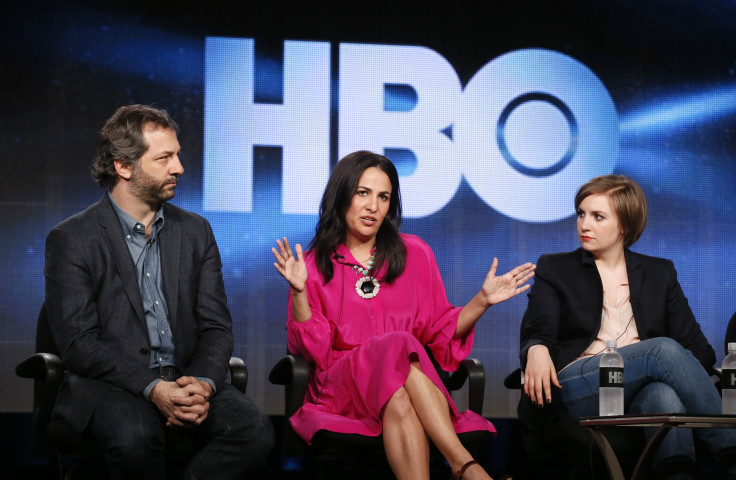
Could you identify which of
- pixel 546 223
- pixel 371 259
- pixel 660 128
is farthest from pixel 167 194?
pixel 660 128

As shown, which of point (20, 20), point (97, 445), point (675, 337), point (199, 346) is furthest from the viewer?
A: point (20, 20)

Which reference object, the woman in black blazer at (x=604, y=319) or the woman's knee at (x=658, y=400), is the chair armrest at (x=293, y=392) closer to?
the woman in black blazer at (x=604, y=319)

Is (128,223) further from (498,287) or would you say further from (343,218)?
(498,287)

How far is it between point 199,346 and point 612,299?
1.63 meters

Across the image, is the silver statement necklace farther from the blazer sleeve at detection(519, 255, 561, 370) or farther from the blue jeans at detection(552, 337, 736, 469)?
the blue jeans at detection(552, 337, 736, 469)

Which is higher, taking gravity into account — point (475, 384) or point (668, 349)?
point (668, 349)

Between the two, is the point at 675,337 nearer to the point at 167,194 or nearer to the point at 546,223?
the point at 546,223

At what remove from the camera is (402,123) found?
491cm

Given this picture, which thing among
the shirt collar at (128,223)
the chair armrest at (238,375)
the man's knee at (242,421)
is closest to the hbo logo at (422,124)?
the shirt collar at (128,223)

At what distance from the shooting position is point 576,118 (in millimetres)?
5027

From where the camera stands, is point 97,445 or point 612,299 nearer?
point 97,445

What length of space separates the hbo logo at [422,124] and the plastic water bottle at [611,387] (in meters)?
2.10

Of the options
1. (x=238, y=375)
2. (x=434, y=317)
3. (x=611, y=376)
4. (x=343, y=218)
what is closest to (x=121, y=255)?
(x=238, y=375)

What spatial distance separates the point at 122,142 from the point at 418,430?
148 centimetres
